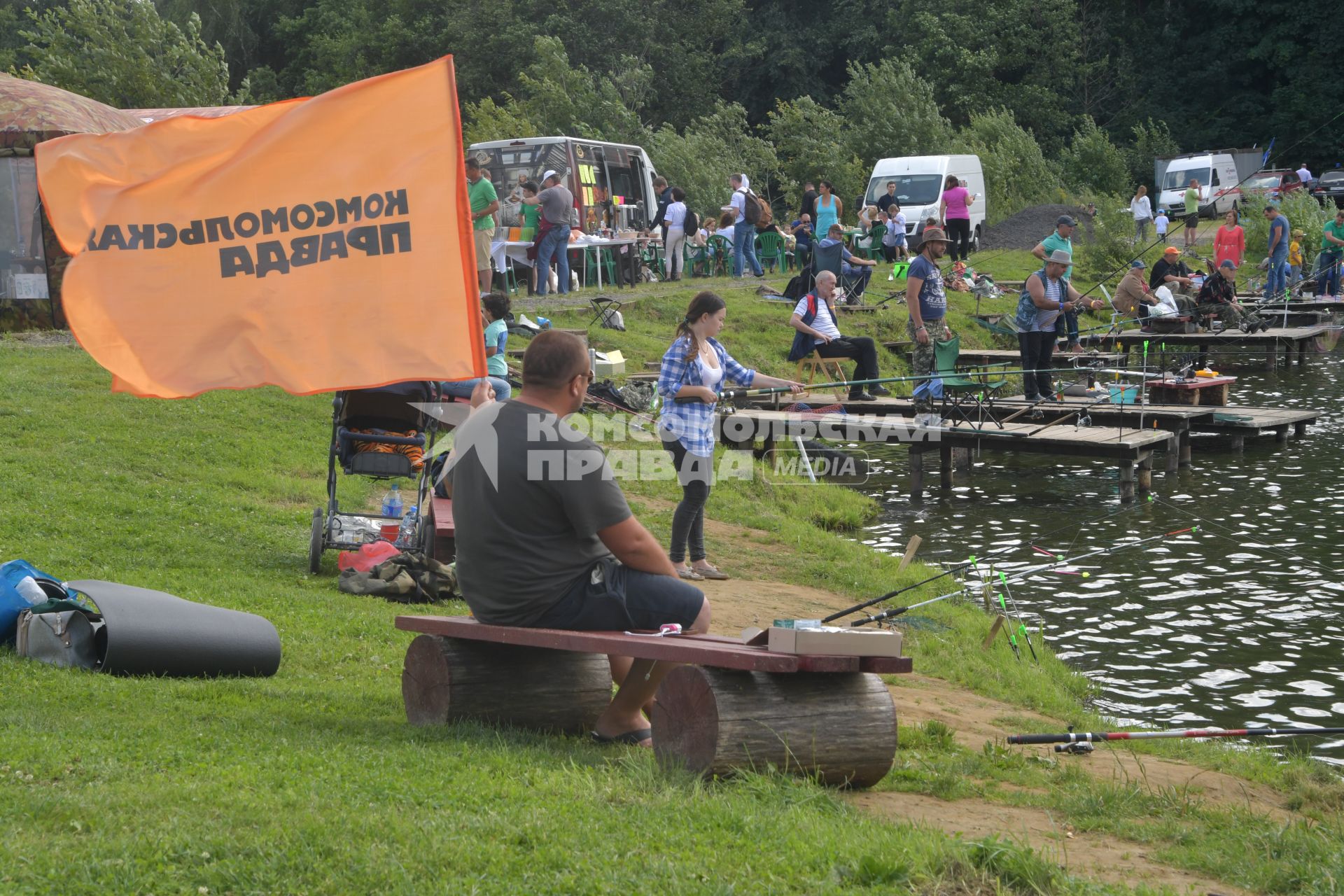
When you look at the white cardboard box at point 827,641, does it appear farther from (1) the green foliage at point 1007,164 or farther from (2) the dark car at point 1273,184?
(1) the green foliage at point 1007,164

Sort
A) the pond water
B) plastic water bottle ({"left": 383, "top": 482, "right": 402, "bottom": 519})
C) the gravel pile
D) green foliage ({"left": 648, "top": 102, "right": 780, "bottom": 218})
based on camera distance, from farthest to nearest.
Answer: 1. the gravel pile
2. green foliage ({"left": 648, "top": 102, "right": 780, "bottom": 218})
3. plastic water bottle ({"left": 383, "top": 482, "right": 402, "bottom": 519})
4. the pond water

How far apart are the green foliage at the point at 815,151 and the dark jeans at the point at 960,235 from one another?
7985 millimetres

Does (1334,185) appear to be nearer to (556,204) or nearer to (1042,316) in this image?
(556,204)

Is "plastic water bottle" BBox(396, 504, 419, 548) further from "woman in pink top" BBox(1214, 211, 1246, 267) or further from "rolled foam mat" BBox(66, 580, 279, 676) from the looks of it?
"woman in pink top" BBox(1214, 211, 1246, 267)

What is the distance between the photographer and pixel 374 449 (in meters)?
10.2

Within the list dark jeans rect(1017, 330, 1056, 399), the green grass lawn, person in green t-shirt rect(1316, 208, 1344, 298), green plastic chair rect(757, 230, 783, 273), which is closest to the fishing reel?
the green grass lawn

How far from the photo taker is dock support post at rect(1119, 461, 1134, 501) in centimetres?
1566

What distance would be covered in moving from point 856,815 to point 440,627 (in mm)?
2011

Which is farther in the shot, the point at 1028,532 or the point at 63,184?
the point at 1028,532

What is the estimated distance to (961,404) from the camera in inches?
664

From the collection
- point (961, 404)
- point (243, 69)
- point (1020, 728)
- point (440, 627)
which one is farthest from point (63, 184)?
point (243, 69)

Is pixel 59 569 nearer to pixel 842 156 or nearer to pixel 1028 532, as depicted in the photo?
pixel 1028 532

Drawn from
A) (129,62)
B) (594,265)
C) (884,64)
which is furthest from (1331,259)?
(129,62)

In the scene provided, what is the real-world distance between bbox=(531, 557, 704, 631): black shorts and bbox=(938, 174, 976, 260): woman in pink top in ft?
94.0
